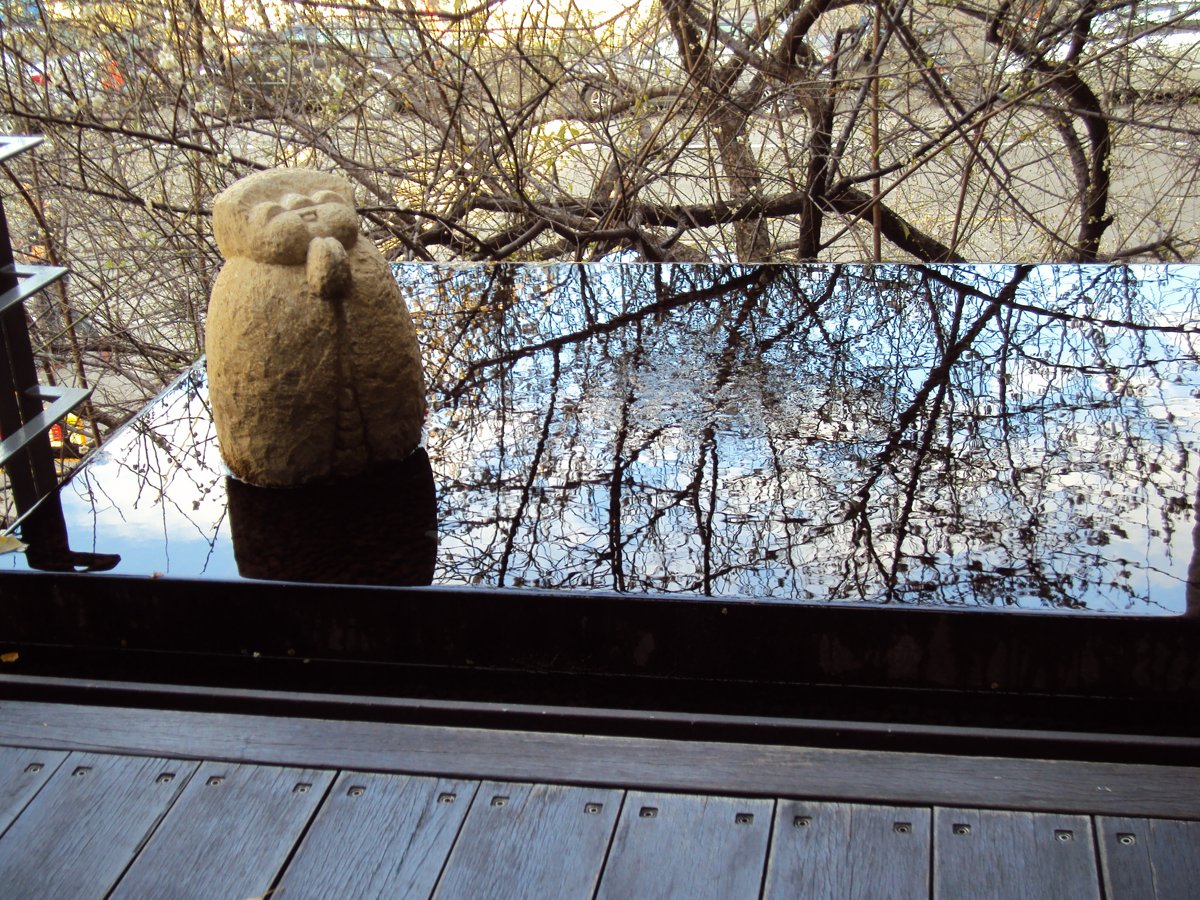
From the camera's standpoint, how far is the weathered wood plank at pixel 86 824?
1.30 metres

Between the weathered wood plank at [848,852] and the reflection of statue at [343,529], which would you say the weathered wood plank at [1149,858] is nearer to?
the weathered wood plank at [848,852]

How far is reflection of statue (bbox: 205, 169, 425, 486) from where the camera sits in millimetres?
1728

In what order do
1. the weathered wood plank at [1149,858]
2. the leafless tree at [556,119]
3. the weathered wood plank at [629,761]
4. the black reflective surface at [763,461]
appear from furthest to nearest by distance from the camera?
the leafless tree at [556,119] → the black reflective surface at [763,461] → the weathered wood plank at [629,761] → the weathered wood plank at [1149,858]

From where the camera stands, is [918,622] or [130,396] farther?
[130,396]

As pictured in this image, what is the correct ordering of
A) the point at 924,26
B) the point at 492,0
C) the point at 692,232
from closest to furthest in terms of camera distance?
the point at 492,0 → the point at 924,26 → the point at 692,232

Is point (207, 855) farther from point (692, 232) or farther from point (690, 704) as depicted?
point (692, 232)

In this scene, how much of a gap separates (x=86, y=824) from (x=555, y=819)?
57 cm

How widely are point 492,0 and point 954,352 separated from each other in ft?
6.96

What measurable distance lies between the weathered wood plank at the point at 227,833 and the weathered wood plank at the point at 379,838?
3cm

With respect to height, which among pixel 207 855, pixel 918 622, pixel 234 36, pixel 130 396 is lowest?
pixel 130 396

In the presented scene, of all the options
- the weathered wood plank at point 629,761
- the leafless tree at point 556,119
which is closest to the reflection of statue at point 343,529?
the weathered wood plank at point 629,761

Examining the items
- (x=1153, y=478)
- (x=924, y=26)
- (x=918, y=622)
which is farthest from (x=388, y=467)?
(x=924, y=26)

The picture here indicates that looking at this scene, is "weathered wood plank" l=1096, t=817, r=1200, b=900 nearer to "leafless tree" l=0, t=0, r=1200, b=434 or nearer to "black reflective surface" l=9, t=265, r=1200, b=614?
"black reflective surface" l=9, t=265, r=1200, b=614

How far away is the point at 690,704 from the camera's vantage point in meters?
1.55
